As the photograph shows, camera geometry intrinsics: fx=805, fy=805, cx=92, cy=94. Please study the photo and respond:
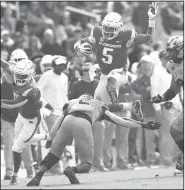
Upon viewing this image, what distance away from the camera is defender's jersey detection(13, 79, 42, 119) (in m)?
12.6

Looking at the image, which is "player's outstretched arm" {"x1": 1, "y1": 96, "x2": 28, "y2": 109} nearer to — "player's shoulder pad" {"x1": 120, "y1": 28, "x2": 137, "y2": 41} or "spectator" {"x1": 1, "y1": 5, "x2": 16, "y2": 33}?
"player's shoulder pad" {"x1": 120, "y1": 28, "x2": 137, "y2": 41}

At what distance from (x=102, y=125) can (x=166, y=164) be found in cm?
200

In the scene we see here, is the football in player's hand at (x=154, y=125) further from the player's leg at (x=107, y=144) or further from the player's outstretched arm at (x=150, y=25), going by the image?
the player's leg at (x=107, y=144)

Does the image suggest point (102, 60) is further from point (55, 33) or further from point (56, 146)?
point (55, 33)

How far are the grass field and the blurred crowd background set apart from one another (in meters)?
1.62

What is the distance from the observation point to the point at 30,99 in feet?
41.7

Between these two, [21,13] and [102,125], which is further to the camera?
[21,13]

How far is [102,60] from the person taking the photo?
524 inches

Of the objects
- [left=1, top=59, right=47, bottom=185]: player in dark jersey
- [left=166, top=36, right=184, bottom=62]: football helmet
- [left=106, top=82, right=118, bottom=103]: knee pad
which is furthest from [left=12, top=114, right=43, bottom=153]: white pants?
[left=166, top=36, right=184, bottom=62]: football helmet

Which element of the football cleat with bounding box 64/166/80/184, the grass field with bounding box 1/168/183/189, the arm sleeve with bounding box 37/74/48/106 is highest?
the arm sleeve with bounding box 37/74/48/106

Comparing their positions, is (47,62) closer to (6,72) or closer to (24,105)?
(6,72)

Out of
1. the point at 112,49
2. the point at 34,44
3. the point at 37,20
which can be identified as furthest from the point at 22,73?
the point at 37,20

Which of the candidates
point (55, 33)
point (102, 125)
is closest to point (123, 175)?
point (102, 125)

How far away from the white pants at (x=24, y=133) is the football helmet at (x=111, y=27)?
1.79 metres
